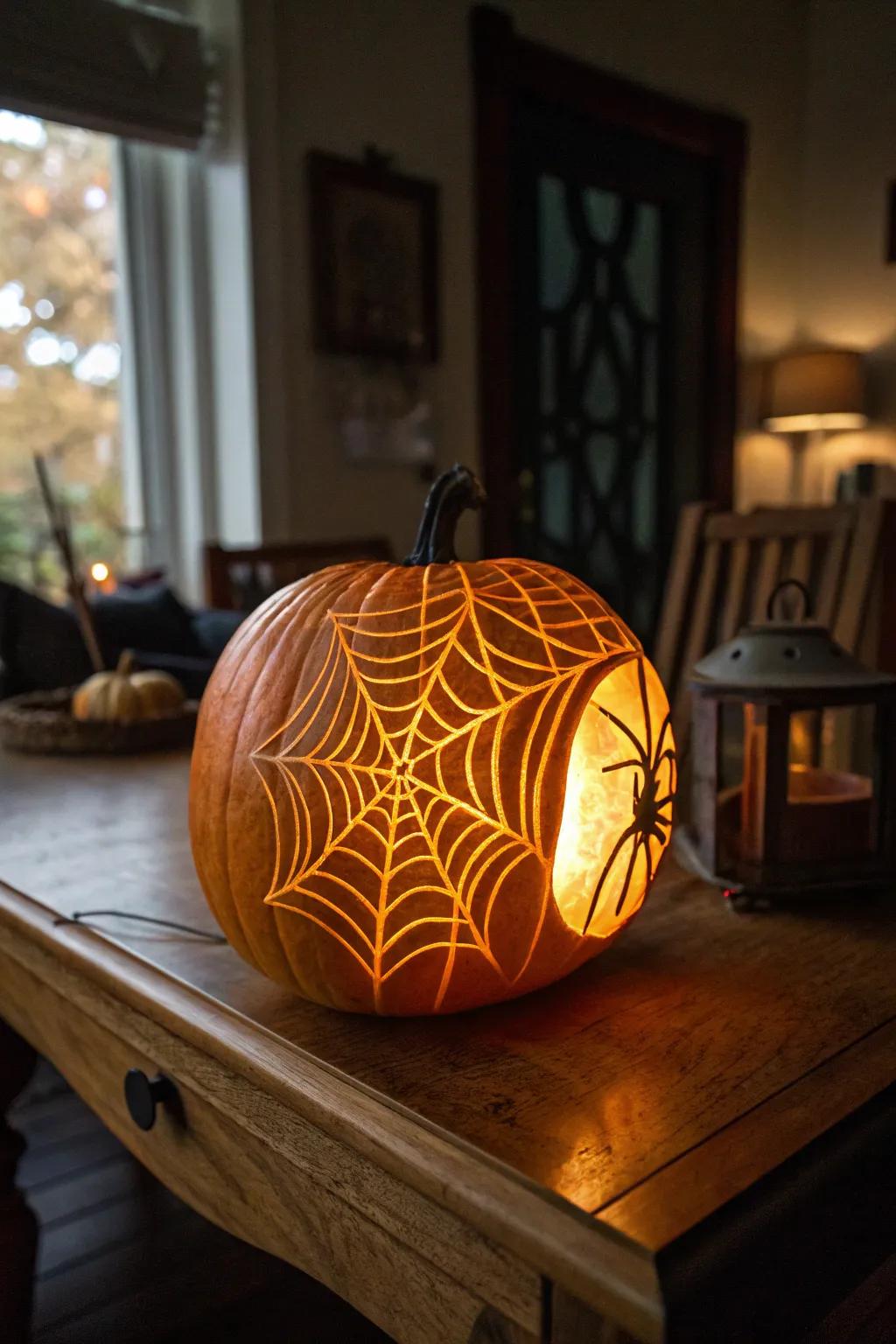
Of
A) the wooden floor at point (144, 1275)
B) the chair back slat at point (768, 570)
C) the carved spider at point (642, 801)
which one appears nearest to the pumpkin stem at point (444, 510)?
the carved spider at point (642, 801)

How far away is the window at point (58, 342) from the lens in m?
2.58

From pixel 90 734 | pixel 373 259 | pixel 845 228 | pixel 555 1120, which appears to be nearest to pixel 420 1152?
pixel 555 1120

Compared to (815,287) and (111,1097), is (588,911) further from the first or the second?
(815,287)

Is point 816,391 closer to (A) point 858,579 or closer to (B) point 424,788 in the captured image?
(A) point 858,579

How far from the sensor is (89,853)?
81 cm

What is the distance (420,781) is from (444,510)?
0.17 metres

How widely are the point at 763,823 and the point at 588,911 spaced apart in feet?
0.64

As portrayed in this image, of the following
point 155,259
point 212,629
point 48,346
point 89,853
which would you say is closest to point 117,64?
point 155,259

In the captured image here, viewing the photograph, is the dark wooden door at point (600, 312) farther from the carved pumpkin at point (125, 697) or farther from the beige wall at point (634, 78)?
the carved pumpkin at point (125, 697)

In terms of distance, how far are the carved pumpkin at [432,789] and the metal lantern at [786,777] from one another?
5.4 inches

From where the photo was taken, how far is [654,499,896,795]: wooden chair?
1168 millimetres

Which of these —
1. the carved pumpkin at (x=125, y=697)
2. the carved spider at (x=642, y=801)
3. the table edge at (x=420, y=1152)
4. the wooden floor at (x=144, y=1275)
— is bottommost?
the wooden floor at (x=144, y=1275)

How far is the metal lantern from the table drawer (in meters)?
0.32

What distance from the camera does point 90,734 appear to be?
1.22m
